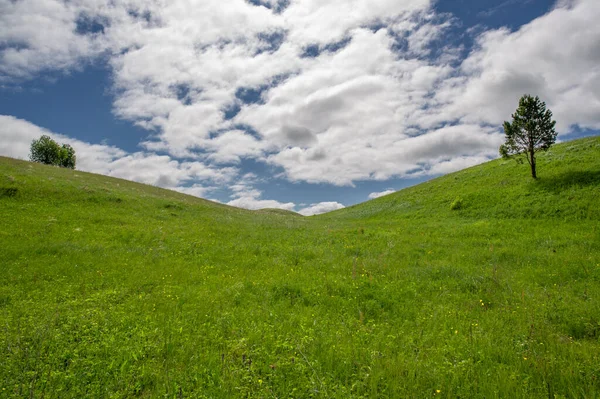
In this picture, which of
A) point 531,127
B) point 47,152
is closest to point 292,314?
point 531,127

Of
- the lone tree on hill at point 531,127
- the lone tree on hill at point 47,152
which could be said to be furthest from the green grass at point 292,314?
the lone tree on hill at point 47,152

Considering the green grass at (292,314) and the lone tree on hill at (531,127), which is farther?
the lone tree on hill at (531,127)

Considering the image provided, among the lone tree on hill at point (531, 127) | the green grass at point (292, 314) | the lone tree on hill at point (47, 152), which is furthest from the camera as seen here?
the lone tree on hill at point (47, 152)

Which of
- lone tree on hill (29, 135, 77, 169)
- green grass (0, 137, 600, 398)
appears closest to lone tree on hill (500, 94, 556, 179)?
green grass (0, 137, 600, 398)

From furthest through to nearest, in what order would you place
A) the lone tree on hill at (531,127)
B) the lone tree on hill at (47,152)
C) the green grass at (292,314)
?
1. the lone tree on hill at (47,152)
2. the lone tree on hill at (531,127)
3. the green grass at (292,314)

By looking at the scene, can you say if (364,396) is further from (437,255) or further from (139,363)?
(437,255)

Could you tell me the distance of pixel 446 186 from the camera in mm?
45062

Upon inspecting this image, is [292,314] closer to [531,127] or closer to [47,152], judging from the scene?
[531,127]

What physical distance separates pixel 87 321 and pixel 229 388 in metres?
4.92

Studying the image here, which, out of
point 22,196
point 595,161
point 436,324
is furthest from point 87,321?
point 595,161

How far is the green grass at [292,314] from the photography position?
5.58 m

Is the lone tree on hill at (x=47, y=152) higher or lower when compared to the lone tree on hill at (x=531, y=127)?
higher

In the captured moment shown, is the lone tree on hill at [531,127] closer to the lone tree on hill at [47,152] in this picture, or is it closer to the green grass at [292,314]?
the green grass at [292,314]

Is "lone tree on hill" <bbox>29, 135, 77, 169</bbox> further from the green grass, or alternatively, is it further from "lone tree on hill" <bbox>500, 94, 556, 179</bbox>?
"lone tree on hill" <bbox>500, 94, 556, 179</bbox>
